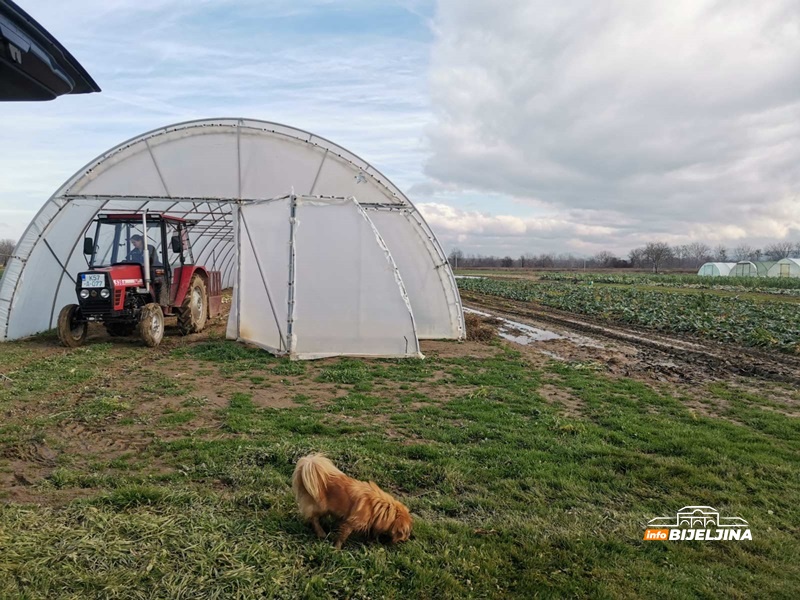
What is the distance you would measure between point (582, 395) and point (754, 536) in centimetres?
466

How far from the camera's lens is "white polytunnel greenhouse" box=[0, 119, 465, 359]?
11.5 meters

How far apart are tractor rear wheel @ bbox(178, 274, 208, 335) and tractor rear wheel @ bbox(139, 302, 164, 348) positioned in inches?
54.5

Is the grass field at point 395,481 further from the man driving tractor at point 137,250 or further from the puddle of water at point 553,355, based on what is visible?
the man driving tractor at point 137,250

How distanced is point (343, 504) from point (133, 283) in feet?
34.4

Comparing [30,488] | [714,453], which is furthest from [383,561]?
[714,453]

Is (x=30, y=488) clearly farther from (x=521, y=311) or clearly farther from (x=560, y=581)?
(x=521, y=311)

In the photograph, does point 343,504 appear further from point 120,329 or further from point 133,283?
point 120,329

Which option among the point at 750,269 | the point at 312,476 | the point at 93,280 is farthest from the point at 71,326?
the point at 750,269

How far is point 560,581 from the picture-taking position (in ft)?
11.4

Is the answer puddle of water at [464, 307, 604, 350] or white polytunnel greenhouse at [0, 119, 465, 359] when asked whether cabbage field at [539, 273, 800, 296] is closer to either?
puddle of water at [464, 307, 604, 350]

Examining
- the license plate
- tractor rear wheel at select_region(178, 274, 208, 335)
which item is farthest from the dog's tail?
tractor rear wheel at select_region(178, 274, 208, 335)

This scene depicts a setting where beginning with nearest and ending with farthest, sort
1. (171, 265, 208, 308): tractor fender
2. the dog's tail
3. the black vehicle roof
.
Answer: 1. the black vehicle roof
2. the dog's tail
3. (171, 265, 208, 308): tractor fender

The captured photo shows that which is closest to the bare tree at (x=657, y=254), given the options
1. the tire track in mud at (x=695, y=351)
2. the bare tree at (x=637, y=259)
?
the bare tree at (x=637, y=259)

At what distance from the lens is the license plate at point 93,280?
11375 mm
